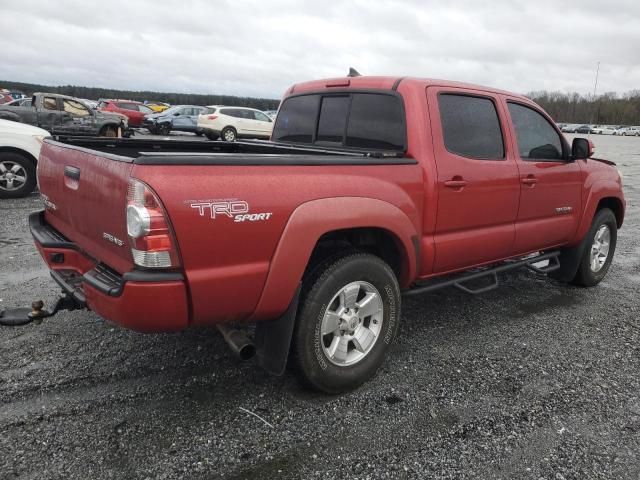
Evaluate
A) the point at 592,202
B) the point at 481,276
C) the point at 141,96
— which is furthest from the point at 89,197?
the point at 141,96

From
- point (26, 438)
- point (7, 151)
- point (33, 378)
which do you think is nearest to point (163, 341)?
point (33, 378)

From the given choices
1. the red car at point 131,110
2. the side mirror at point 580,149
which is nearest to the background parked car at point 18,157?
the side mirror at point 580,149

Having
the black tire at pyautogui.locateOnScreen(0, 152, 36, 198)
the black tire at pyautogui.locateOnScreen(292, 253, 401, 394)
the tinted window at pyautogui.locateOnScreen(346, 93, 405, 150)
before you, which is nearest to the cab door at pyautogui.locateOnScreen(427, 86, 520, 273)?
the tinted window at pyautogui.locateOnScreen(346, 93, 405, 150)

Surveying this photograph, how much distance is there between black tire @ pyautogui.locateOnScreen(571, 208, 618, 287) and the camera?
510 cm

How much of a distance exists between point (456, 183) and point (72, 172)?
2.38 metres

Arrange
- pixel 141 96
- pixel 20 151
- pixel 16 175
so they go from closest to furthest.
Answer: pixel 20 151, pixel 16 175, pixel 141 96

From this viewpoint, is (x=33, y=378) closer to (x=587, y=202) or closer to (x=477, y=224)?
(x=477, y=224)

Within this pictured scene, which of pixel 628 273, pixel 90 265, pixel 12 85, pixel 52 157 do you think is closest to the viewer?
pixel 90 265

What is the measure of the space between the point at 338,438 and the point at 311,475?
324 mm

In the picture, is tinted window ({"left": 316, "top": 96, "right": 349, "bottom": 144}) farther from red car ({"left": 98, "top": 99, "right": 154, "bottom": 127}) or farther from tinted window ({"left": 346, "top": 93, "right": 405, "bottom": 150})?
red car ({"left": 98, "top": 99, "right": 154, "bottom": 127})

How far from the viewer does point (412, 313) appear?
175 inches

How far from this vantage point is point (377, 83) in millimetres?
3596

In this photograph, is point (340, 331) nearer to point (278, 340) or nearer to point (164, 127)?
point (278, 340)

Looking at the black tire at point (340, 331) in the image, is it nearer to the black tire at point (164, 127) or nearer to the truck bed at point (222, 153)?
the truck bed at point (222, 153)
